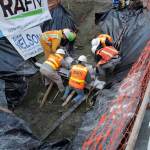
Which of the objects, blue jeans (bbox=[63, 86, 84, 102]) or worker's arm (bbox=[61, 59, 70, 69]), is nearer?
blue jeans (bbox=[63, 86, 84, 102])

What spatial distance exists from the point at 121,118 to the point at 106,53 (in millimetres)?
3842

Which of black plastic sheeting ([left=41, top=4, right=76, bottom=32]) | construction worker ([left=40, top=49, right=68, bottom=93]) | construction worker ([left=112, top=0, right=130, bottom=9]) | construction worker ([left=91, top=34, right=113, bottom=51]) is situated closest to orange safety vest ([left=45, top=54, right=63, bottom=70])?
construction worker ([left=40, top=49, right=68, bottom=93])

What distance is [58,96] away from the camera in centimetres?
911

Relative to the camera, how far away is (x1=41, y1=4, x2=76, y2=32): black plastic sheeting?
11.4 m

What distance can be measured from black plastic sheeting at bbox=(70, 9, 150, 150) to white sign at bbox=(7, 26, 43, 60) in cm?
215

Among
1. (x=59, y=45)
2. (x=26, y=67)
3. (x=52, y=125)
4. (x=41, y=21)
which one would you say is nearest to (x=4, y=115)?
(x=52, y=125)

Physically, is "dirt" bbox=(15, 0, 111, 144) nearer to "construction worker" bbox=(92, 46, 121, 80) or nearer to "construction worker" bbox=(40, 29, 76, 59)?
"construction worker" bbox=(40, 29, 76, 59)

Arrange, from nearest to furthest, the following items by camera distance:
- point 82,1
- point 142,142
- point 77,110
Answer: point 142,142 → point 77,110 → point 82,1

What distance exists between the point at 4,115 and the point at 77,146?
1.54 metres

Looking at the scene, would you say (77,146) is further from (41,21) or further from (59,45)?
(41,21)

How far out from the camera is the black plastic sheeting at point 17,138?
616cm

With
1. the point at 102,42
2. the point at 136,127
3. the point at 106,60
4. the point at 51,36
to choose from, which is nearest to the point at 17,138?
the point at 136,127

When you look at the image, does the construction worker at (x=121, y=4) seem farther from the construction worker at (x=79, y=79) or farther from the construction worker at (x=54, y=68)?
the construction worker at (x=79, y=79)

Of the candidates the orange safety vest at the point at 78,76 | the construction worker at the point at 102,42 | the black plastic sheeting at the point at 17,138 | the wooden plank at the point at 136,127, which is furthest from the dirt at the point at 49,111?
the wooden plank at the point at 136,127
